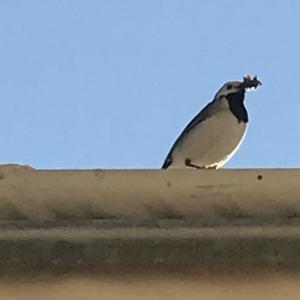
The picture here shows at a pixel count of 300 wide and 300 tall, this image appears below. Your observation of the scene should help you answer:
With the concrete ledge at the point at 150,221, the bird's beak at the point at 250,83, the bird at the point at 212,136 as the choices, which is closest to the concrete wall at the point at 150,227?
the concrete ledge at the point at 150,221

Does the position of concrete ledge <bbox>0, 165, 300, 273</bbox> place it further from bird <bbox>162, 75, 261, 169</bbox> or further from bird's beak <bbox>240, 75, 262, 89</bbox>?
bird's beak <bbox>240, 75, 262, 89</bbox>

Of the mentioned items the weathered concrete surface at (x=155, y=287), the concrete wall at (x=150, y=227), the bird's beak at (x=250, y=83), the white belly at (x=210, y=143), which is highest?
the bird's beak at (x=250, y=83)

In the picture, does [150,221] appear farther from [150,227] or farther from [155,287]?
[155,287]

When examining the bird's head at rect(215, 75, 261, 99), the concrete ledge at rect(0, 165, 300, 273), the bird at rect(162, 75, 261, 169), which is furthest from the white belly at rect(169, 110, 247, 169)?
the concrete ledge at rect(0, 165, 300, 273)

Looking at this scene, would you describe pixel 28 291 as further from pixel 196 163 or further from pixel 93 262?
A: pixel 196 163

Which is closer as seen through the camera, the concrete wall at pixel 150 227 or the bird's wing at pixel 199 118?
the concrete wall at pixel 150 227

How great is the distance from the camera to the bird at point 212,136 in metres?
7.03

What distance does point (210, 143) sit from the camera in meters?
7.19

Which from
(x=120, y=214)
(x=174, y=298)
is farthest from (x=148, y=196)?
(x=174, y=298)

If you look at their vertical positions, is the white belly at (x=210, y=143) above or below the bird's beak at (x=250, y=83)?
below

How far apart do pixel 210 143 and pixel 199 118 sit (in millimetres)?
723

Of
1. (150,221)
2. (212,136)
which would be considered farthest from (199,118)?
(150,221)

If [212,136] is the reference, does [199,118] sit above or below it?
above

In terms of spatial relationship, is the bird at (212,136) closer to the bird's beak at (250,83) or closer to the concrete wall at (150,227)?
the bird's beak at (250,83)
